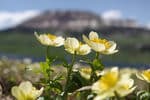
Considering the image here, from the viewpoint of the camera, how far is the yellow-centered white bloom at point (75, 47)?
13.6ft

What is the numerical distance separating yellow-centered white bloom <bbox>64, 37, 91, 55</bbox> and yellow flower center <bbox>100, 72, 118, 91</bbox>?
103 centimetres

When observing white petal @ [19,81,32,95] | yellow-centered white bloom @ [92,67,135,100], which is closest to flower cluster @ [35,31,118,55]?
white petal @ [19,81,32,95]

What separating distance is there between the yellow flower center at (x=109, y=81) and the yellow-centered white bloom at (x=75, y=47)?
1034mm

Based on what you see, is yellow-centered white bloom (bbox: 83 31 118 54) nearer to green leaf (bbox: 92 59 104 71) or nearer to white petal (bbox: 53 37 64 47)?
green leaf (bbox: 92 59 104 71)

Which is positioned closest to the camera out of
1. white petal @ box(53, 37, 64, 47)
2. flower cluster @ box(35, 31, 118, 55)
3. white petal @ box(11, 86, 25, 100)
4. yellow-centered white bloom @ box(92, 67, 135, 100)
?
yellow-centered white bloom @ box(92, 67, 135, 100)

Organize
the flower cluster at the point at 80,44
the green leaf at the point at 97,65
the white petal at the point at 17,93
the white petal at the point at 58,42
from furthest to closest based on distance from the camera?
the white petal at the point at 58,42 → the green leaf at the point at 97,65 → the flower cluster at the point at 80,44 → the white petal at the point at 17,93

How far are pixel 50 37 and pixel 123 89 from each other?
54.0 inches

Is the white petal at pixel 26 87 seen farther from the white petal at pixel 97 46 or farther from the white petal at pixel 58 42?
the white petal at pixel 58 42

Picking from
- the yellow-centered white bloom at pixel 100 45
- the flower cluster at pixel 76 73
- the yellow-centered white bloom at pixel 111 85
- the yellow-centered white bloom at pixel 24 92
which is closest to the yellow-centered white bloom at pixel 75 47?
the flower cluster at pixel 76 73

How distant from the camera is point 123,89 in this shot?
3.09m

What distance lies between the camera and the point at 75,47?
4.15 metres

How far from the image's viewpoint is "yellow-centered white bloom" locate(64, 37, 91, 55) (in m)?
4.14

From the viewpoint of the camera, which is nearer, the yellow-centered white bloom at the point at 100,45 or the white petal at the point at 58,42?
the yellow-centered white bloom at the point at 100,45

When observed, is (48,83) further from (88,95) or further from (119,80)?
(119,80)
